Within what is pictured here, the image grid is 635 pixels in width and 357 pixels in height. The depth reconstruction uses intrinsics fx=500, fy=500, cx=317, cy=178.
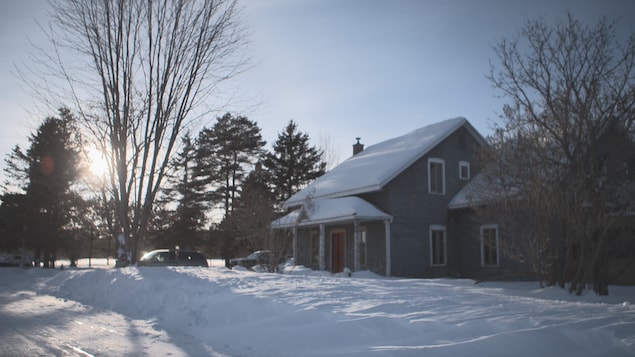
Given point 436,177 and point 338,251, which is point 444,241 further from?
point 338,251

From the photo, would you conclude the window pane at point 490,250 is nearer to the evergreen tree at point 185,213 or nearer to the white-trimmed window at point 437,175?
the white-trimmed window at point 437,175

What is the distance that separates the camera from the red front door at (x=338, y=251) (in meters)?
23.3

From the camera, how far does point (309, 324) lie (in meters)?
6.59

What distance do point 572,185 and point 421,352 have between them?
8543 millimetres

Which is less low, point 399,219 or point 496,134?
point 496,134

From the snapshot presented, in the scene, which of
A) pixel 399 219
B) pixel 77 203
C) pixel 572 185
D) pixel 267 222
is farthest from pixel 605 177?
pixel 77 203

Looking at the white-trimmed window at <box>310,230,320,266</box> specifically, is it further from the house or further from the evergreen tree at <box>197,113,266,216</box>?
the evergreen tree at <box>197,113,266,216</box>

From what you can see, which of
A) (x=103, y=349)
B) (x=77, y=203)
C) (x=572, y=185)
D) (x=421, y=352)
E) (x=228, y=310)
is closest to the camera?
(x=421, y=352)

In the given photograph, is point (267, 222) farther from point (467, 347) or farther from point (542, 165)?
point (467, 347)

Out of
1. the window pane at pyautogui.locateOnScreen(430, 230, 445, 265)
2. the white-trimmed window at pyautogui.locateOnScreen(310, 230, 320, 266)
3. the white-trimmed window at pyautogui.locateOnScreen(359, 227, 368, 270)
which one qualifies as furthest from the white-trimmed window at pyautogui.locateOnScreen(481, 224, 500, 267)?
the white-trimmed window at pyautogui.locateOnScreen(310, 230, 320, 266)

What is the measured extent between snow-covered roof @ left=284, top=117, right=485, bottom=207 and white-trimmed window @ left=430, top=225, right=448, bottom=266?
3.46 meters

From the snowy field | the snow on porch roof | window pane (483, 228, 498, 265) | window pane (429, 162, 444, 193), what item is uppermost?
window pane (429, 162, 444, 193)

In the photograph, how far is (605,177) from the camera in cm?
1194

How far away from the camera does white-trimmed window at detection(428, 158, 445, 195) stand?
23.1 metres
